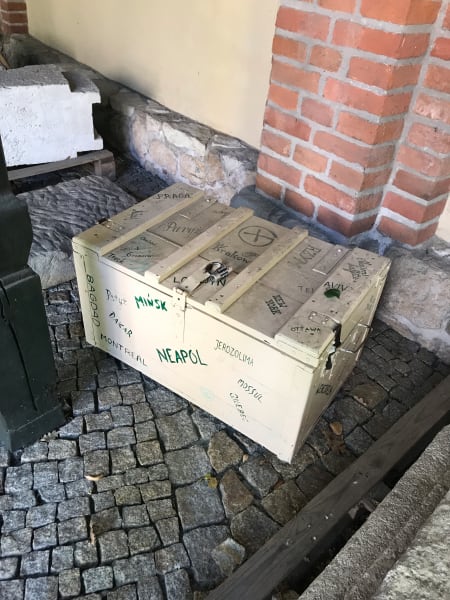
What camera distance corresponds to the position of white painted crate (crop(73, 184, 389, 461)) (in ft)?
5.29

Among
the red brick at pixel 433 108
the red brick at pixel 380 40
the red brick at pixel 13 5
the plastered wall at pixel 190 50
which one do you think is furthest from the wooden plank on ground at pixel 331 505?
the red brick at pixel 13 5

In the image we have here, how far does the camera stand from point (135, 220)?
2.00 meters

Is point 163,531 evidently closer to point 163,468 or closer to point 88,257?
point 163,468

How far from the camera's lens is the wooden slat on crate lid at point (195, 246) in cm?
172

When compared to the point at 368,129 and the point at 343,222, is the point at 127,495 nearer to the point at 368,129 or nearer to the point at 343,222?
the point at 343,222

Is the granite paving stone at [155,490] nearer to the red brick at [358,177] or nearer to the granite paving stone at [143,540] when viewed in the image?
the granite paving stone at [143,540]

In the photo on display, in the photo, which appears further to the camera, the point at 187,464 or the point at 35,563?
the point at 187,464

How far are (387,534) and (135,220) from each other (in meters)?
1.33

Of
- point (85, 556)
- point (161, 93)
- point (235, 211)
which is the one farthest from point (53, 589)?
point (161, 93)

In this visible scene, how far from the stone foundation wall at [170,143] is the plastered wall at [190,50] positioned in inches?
3.2

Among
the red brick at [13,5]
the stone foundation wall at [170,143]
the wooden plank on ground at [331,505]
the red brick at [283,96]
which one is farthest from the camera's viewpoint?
the red brick at [13,5]

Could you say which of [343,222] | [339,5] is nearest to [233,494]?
[343,222]

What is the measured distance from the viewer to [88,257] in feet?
6.15

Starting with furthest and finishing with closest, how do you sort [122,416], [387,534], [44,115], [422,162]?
[44,115] → [422,162] → [122,416] → [387,534]
